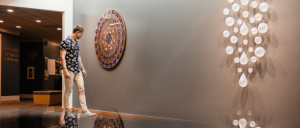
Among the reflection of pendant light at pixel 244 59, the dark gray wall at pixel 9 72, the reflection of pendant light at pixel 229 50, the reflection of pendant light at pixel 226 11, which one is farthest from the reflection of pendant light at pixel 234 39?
the dark gray wall at pixel 9 72

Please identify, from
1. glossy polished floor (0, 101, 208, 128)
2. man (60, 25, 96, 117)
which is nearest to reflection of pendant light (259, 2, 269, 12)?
glossy polished floor (0, 101, 208, 128)

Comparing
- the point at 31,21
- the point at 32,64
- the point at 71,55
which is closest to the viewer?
the point at 71,55

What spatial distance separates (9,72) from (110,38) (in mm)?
6607

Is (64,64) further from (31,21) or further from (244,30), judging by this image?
(31,21)

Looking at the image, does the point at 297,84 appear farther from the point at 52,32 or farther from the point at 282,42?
the point at 52,32

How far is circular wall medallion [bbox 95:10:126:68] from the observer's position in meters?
4.11

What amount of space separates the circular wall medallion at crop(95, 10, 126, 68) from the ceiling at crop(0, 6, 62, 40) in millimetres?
2388

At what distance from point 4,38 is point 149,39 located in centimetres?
753

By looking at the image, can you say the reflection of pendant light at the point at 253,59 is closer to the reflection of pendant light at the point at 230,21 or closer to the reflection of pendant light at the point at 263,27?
the reflection of pendant light at the point at 263,27

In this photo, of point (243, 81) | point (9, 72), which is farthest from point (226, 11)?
point (9, 72)

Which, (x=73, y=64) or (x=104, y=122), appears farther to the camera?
(x=73, y=64)

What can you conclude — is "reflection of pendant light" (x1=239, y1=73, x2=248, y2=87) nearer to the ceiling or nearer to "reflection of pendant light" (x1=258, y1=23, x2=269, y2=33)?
"reflection of pendant light" (x1=258, y1=23, x2=269, y2=33)

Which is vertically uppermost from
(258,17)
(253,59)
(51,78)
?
(258,17)

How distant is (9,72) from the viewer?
29.5 feet
